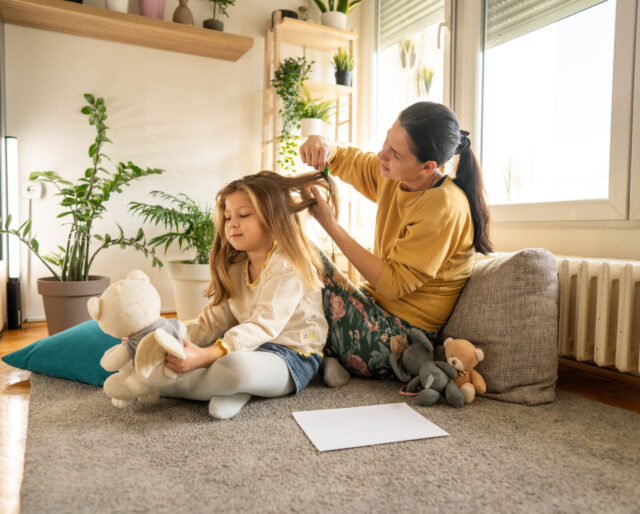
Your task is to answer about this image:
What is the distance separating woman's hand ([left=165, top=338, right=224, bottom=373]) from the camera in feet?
3.60

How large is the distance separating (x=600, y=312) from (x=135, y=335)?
1.31 m

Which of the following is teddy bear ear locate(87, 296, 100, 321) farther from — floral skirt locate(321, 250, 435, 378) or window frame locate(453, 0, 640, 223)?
window frame locate(453, 0, 640, 223)

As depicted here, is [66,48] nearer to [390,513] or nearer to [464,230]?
[464,230]

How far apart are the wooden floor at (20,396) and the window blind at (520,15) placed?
131cm

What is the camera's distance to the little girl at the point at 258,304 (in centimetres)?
121

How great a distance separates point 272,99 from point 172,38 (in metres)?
0.64

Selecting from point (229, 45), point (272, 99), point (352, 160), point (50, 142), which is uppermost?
point (229, 45)

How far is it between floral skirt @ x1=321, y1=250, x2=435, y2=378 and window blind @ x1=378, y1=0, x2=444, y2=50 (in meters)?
1.78

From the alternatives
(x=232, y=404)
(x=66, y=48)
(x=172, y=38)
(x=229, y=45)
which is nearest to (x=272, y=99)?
(x=229, y=45)

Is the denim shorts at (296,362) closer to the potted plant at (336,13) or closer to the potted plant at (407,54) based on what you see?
the potted plant at (407,54)

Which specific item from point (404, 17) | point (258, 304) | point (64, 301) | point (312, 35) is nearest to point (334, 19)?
point (312, 35)

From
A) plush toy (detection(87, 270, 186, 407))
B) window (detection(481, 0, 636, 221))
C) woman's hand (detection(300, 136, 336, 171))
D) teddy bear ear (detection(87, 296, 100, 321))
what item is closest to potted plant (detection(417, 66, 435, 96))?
window (detection(481, 0, 636, 221))

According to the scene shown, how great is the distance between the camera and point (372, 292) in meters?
1.61

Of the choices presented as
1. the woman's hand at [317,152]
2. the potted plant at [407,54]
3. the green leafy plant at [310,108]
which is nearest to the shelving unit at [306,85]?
the green leafy plant at [310,108]
